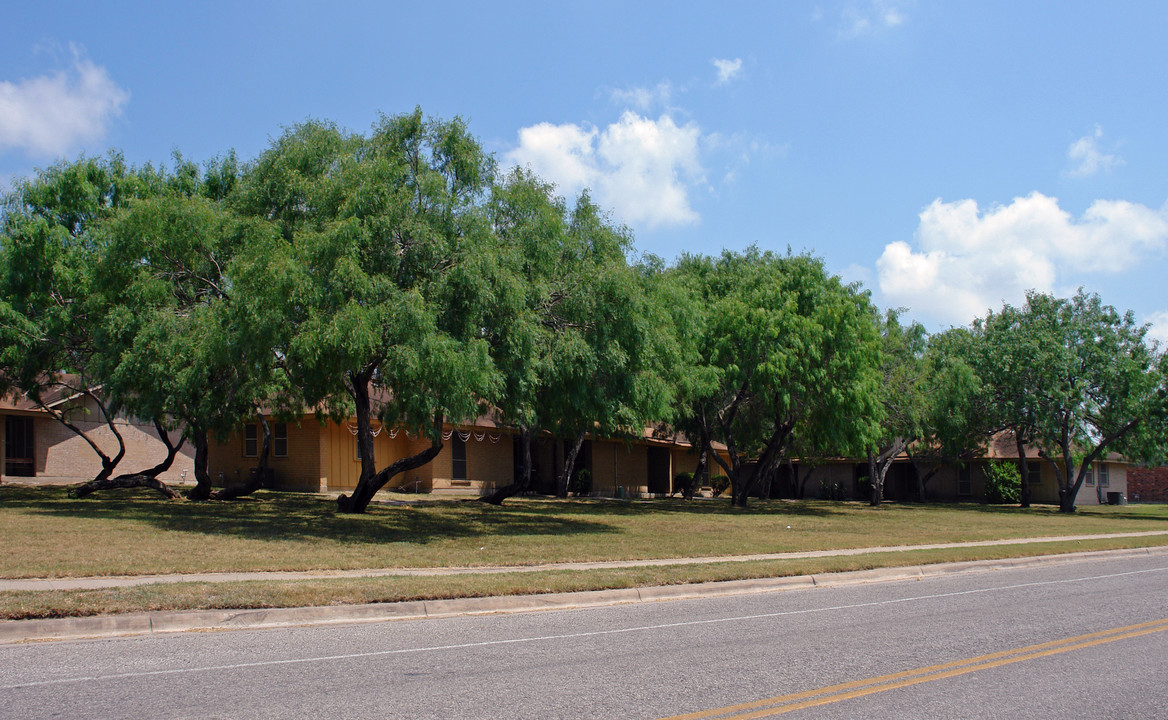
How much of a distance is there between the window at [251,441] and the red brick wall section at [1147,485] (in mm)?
52982

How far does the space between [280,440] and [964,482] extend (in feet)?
123

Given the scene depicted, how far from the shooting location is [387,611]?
10656 millimetres

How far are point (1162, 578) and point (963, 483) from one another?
123ft

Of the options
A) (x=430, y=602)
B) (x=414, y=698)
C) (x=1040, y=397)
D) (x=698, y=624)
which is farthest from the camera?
(x=1040, y=397)

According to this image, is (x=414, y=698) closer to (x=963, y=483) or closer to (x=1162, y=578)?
(x=1162, y=578)

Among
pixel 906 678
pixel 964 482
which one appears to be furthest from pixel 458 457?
pixel 964 482

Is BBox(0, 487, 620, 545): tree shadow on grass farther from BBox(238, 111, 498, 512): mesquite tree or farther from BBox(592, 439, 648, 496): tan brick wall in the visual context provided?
BBox(592, 439, 648, 496): tan brick wall

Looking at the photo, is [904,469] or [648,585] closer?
[648,585]

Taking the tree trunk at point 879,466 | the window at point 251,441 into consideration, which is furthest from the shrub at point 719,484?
the window at point 251,441

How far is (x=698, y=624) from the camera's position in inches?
401

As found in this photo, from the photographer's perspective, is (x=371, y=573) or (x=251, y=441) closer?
(x=371, y=573)

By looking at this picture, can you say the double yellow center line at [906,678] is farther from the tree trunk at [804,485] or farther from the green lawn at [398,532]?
the tree trunk at [804,485]

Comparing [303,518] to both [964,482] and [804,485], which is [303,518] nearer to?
[804,485]

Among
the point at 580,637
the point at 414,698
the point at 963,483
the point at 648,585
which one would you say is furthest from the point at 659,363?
the point at 963,483
